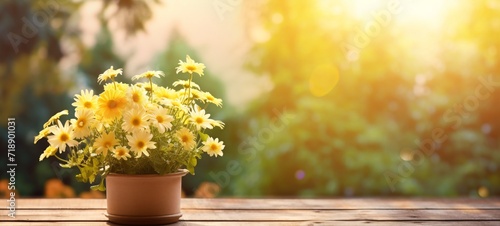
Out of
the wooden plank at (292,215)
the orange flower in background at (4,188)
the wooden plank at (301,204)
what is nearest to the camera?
the wooden plank at (292,215)

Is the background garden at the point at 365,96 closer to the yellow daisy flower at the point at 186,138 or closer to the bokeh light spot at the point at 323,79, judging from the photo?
the bokeh light spot at the point at 323,79

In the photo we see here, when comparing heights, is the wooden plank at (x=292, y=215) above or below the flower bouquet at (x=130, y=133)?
below

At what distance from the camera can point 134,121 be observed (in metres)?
1.56

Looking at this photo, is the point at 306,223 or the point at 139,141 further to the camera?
the point at 306,223

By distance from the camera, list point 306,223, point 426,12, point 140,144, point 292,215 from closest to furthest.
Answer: point 140,144 → point 306,223 → point 292,215 → point 426,12

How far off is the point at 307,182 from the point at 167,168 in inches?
116

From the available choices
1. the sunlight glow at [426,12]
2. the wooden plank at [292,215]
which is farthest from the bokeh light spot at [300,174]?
the wooden plank at [292,215]

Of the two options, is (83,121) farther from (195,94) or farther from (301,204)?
(301,204)

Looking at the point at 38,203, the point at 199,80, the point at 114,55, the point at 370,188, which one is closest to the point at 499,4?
the point at 370,188

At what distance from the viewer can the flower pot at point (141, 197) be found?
5.30 feet

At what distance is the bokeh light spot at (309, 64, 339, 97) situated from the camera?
4637 mm

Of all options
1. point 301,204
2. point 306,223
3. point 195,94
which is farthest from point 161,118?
point 301,204

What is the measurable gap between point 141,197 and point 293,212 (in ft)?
1.58

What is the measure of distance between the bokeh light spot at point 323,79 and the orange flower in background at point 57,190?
214 centimetres
